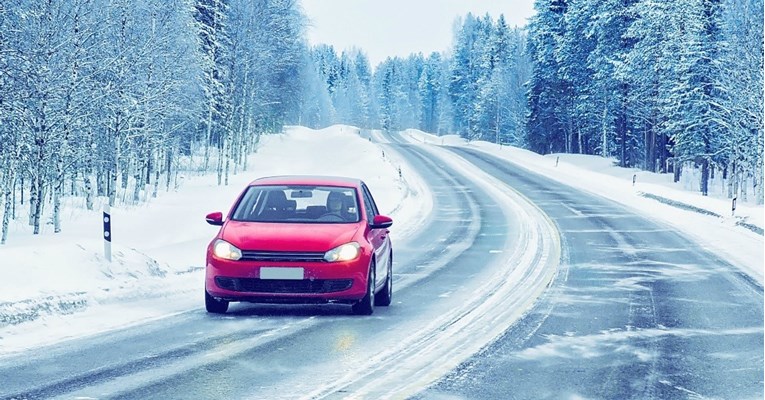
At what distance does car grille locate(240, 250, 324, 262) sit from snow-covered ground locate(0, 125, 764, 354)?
1384mm

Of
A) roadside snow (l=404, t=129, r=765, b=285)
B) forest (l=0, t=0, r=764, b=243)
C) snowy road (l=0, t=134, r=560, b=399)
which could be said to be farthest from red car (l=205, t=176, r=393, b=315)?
forest (l=0, t=0, r=764, b=243)

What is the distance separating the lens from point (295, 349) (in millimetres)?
8047

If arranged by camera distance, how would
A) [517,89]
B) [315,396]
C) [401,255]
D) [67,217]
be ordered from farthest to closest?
[517,89]
[67,217]
[401,255]
[315,396]

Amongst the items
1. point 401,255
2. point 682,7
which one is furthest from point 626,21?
Answer: point 401,255

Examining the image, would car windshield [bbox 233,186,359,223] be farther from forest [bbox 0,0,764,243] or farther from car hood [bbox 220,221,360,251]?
forest [bbox 0,0,764,243]

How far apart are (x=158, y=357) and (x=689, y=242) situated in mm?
16153

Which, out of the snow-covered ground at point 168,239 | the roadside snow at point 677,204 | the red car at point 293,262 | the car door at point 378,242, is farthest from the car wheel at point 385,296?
the roadside snow at point 677,204

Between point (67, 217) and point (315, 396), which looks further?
point (67, 217)

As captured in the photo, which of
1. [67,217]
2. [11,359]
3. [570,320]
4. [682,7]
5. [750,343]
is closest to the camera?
[11,359]

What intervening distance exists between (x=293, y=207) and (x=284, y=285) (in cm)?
142

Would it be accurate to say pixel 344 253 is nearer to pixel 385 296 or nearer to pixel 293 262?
pixel 293 262

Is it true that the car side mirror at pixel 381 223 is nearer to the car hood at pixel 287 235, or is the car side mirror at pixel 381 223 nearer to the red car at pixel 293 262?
the red car at pixel 293 262

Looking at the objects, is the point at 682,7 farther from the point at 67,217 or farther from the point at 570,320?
the point at 570,320

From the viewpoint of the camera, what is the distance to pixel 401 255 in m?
18.7
